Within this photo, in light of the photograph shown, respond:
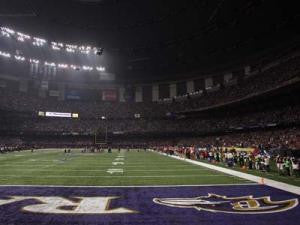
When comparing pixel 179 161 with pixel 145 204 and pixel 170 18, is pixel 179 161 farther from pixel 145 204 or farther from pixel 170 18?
pixel 170 18

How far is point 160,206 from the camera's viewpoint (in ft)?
28.9

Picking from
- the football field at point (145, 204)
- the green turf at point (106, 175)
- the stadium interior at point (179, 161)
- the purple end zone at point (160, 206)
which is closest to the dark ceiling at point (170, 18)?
the stadium interior at point (179, 161)

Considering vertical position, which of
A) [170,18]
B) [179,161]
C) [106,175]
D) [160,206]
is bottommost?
[160,206]

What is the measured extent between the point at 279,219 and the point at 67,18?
4154 centimetres

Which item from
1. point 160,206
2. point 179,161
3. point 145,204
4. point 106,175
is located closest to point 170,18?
point 179,161

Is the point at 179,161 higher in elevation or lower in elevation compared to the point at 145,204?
higher

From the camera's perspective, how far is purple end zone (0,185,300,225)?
7250 millimetres

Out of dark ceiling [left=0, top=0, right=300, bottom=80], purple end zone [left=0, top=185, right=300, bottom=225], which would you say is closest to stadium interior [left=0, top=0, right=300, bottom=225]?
purple end zone [left=0, top=185, right=300, bottom=225]

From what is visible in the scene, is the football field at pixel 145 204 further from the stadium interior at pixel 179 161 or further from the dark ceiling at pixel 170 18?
the dark ceiling at pixel 170 18

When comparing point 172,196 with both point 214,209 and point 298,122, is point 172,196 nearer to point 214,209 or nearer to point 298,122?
point 214,209

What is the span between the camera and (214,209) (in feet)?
27.7

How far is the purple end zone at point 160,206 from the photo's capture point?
7.25m

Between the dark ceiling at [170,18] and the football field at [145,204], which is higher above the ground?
the dark ceiling at [170,18]

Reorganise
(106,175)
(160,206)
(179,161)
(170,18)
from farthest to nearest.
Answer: (170,18)
(179,161)
(106,175)
(160,206)
